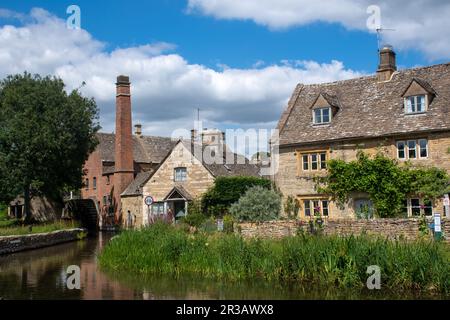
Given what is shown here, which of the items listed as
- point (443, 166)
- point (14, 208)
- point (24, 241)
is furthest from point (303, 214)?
point (14, 208)

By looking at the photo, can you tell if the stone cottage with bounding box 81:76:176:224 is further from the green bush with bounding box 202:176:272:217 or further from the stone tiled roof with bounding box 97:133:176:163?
the green bush with bounding box 202:176:272:217

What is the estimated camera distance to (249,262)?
18.2m

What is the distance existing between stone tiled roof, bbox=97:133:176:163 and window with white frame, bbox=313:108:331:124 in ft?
82.7

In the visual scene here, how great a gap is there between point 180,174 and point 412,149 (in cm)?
1866

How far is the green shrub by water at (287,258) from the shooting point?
595 inches

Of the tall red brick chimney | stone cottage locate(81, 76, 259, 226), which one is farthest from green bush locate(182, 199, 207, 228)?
the tall red brick chimney

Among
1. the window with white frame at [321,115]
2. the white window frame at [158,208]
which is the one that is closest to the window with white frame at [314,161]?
the window with white frame at [321,115]

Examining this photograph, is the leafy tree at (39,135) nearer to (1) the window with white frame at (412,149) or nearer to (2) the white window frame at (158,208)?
(2) the white window frame at (158,208)

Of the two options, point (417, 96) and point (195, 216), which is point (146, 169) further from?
point (417, 96)

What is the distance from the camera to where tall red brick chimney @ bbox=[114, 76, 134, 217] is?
48281mm

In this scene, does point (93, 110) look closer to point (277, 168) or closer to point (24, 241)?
point (24, 241)

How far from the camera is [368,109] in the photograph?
31703mm
